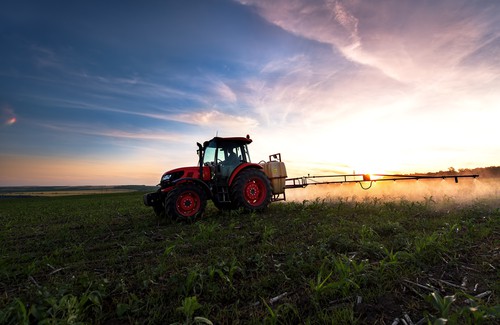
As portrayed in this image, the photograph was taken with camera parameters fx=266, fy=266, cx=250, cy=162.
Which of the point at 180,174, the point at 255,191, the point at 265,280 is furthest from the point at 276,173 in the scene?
the point at 265,280

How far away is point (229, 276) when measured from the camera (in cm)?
394

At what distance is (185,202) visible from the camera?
8906 millimetres

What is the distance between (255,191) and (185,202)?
9.43 feet

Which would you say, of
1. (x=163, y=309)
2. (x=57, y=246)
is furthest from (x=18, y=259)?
(x=163, y=309)

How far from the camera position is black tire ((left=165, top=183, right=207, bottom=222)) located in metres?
8.64

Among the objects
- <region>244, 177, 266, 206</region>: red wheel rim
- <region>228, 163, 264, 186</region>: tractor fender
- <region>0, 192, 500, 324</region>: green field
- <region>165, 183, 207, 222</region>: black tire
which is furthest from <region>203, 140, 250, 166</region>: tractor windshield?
<region>0, 192, 500, 324</region>: green field

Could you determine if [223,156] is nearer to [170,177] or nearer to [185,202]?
[170,177]

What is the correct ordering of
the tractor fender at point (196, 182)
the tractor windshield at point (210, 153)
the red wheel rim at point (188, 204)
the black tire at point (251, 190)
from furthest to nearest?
the tractor windshield at point (210, 153) < the black tire at point (251, 190) < the tractor fender at point (196, 182) < the red wheel rim at point (188, 204)

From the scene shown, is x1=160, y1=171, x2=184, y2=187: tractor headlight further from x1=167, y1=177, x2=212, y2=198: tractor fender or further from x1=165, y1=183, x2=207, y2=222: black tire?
x1=165, y1=183, x2=207, y2=222: black tire

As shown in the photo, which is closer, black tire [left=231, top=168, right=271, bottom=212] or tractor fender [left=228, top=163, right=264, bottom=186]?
black tire [left=231, top=168, right=271, bottom=212]

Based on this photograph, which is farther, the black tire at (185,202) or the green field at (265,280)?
the black tire at (185,202)

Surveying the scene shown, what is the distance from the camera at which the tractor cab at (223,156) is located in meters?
10.2

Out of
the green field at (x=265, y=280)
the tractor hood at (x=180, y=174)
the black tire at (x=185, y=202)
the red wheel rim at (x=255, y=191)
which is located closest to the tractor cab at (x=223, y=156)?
the tractor hood at (x=180, y=174)

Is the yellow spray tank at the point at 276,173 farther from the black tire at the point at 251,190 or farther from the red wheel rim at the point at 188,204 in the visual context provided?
the red wheel rim at the point at 188,204
